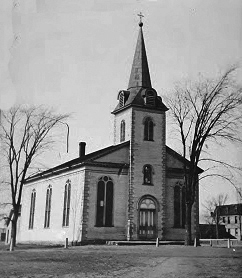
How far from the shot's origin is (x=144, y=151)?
15.6 metres

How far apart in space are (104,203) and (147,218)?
1.54 metres

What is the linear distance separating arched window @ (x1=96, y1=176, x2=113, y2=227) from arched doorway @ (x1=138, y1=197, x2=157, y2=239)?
3.31 ft

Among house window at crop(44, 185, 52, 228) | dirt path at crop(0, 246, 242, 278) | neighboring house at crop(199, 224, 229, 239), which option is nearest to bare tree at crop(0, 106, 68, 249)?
dirt path at crop(0, 246, 242, 278)

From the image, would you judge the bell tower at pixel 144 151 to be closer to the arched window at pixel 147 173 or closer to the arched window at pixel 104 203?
the arched window at pixel 147 173

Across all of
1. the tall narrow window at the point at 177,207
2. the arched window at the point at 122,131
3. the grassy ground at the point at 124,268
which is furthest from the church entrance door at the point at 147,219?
the grassy ground at the point at 124,268

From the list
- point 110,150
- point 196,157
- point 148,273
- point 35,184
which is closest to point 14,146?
point 148,273

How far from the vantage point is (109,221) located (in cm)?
1483

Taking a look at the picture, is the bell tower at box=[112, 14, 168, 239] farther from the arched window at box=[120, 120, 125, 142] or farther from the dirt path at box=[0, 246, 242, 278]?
the dirt path at box=[0, 246, 242, 278]

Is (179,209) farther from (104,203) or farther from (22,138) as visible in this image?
(22,138)

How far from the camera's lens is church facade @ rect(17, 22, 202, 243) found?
14.7 m

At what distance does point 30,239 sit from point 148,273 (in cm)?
1282

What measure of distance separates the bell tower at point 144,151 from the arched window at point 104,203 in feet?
2.01

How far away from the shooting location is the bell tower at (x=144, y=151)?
15164 millimetres

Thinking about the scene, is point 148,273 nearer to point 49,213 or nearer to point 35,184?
point 49,213
